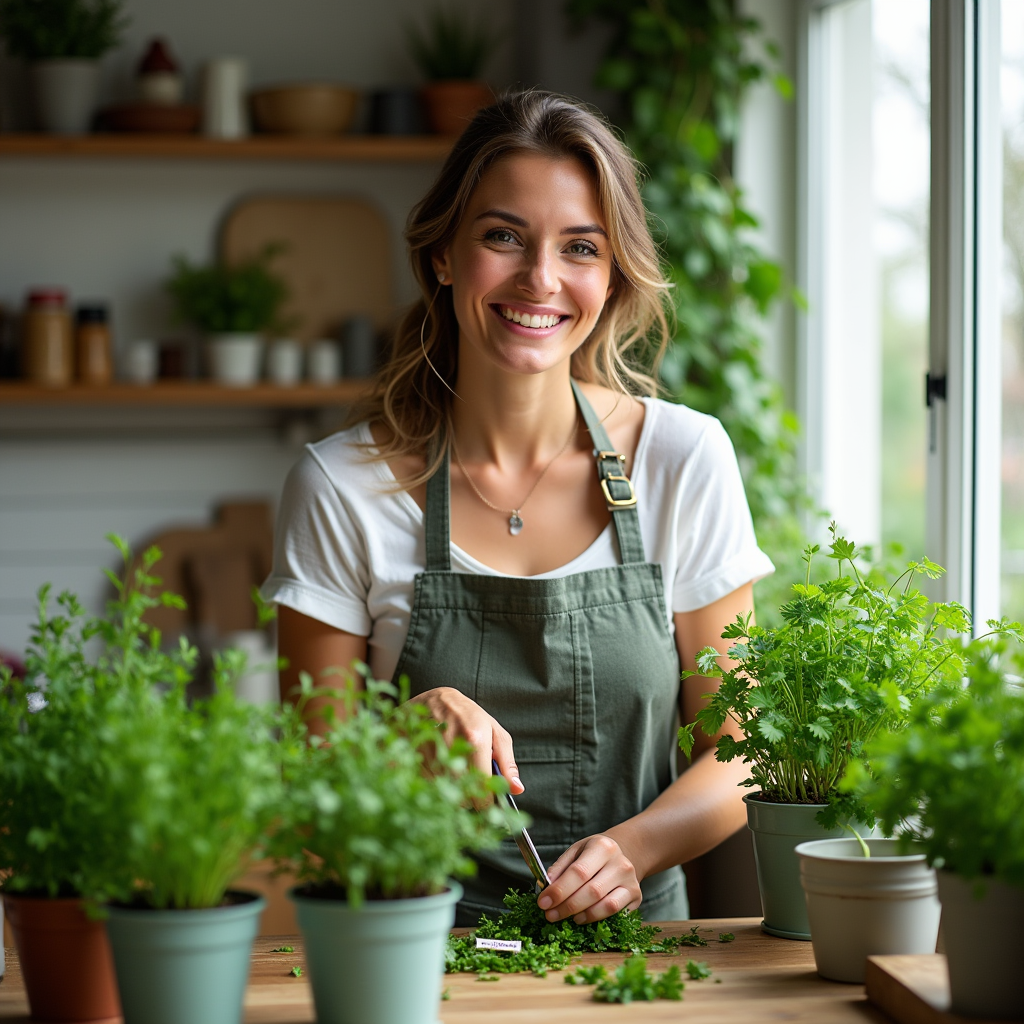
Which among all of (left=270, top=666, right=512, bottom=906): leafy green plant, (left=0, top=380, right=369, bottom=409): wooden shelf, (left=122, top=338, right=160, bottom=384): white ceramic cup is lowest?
(left=270, top=666, right=512, bottom=906): leafy green plant

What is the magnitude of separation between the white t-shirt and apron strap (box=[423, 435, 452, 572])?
14mm

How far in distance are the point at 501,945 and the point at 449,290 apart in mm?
945

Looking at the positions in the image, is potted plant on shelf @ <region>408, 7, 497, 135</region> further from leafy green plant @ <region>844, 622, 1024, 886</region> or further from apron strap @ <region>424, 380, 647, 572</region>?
leafy green plant @ <region>844, 622, 1024, 886</region>

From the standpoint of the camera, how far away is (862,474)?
2.74m

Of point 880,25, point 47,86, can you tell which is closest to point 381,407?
point 880,25

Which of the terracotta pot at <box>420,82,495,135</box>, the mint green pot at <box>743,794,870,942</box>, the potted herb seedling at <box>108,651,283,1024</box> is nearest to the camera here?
the potted herb seedling at <box>108,651,283,1024</box>

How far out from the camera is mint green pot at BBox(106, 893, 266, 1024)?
0.84 m

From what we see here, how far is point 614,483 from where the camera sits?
65.7 inches

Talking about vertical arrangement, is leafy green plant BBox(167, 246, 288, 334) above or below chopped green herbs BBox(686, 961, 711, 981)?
above

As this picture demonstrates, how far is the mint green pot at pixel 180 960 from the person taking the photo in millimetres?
840

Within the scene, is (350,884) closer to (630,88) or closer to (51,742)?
(51,742)

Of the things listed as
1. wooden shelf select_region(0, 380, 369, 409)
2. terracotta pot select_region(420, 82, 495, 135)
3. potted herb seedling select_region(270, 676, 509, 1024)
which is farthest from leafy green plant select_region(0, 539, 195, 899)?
terracotta pot select_region(420, 82, 495, 135)

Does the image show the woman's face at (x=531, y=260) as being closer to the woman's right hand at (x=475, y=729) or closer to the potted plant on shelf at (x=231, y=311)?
the woman's right hand at (x=475, y=729)

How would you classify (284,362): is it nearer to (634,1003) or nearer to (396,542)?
(396,542)
